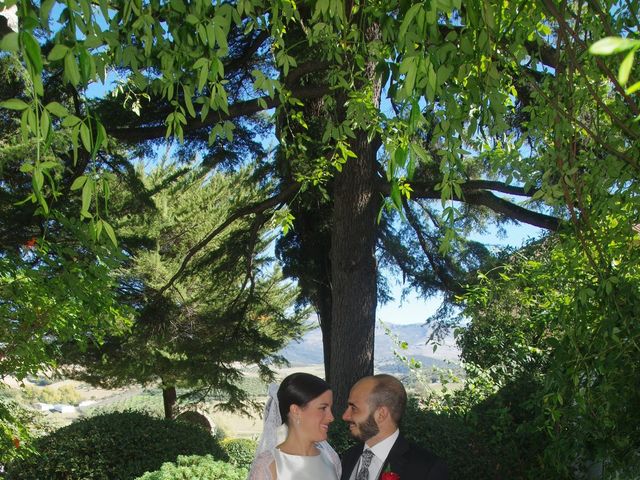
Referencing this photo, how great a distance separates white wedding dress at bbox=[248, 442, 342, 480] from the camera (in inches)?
139

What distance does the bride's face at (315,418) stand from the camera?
11.8ft

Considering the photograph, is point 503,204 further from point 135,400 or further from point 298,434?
point 135,400

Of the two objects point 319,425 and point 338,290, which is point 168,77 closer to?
point 319,425

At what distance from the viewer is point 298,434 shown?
11.9 feet

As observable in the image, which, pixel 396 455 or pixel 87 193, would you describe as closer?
pixel 87 193

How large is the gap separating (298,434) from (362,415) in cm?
35

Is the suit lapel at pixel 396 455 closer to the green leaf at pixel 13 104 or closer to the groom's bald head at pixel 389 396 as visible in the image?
the groom's bald head at pixel 389 396

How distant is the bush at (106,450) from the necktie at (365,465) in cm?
551

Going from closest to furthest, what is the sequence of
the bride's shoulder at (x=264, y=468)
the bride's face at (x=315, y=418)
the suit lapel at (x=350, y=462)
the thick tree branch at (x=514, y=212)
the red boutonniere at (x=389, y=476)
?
1. the red boutonniere at (x=389, y=476)
2. the bride's shoulder at (x=264, y=468)
3. the bride's face at (x=315, y=418)
4. the suit lapel at (x=350, y=462)
5. the thick tree branch at (x=514, y=212)

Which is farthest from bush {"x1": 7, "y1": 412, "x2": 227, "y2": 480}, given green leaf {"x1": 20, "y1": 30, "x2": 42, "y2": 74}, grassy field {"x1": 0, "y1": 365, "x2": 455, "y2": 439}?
green leaf {"x1": 20, "y1": 30, "x2": 42, "y2": 74}

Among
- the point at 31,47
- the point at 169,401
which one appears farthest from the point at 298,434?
the point at 169,401

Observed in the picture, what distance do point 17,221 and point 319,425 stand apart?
25.5 ft

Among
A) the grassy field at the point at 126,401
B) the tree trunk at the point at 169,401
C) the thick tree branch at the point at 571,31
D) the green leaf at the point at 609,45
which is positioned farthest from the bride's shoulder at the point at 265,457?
the tree trunk at the point at 169,401

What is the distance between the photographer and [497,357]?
10.4m
